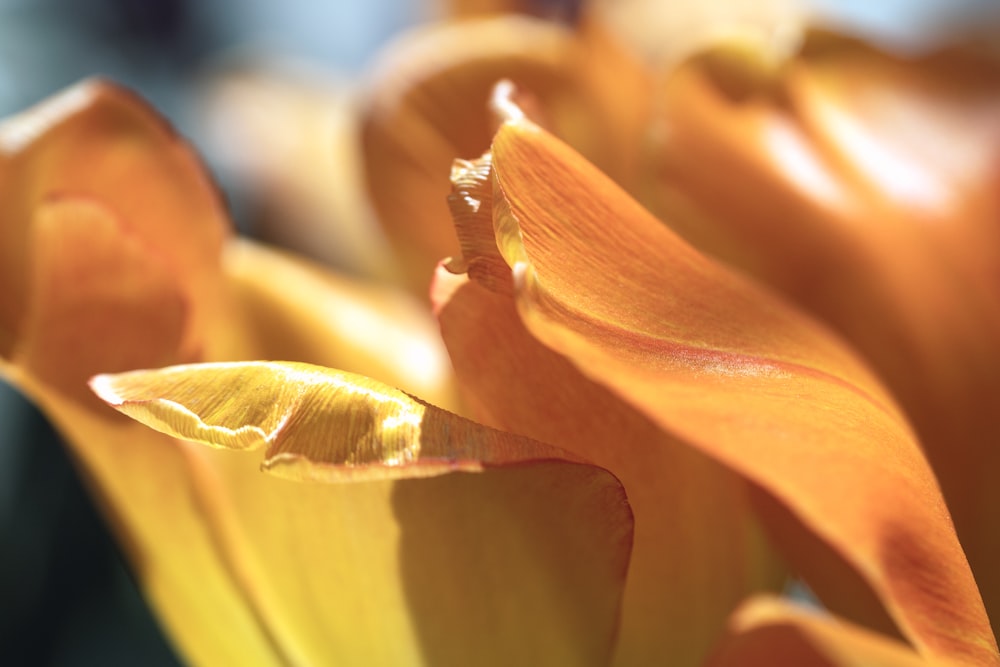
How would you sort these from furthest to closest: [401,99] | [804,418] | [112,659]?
[112,659]
[401,99]
[804,418]

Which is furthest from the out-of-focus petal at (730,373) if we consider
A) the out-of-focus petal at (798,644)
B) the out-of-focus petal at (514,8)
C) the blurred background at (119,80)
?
the out-of-focus petal at (514,8)

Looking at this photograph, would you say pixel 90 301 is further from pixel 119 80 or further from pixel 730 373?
pixel 119 80

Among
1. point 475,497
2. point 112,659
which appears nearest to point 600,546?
point 475,497

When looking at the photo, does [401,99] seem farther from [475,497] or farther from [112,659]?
[112,659]

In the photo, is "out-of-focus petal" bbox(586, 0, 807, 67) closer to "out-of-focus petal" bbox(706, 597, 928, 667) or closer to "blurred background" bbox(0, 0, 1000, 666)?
"blurred background" bbox(0, 0, 1000, 666)

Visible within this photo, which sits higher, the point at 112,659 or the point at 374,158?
the point at 374,158

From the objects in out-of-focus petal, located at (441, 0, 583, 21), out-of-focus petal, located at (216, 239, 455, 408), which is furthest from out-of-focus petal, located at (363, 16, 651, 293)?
out-of-focus petal, located at (441, 0, 583, 21)

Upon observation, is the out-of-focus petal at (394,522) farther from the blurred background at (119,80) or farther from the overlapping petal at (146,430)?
the blurred background at (119,80)
